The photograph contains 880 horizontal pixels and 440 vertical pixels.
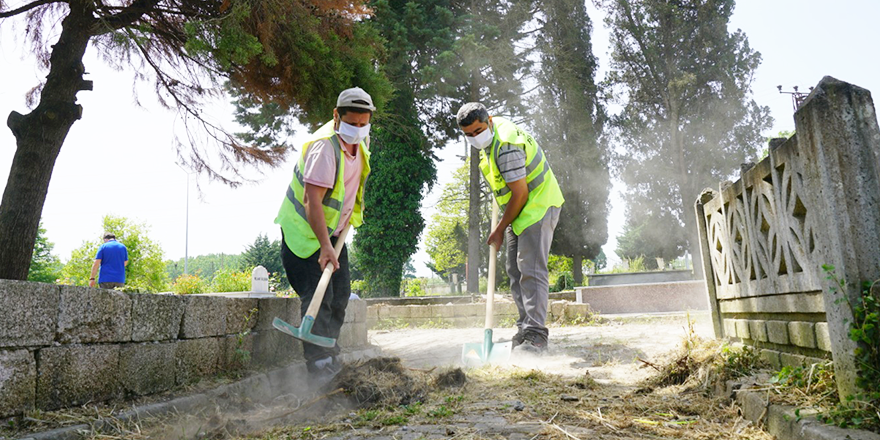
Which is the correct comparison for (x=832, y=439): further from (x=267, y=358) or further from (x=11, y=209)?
(x=11, y=209)

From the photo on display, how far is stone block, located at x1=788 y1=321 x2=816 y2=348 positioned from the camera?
2044 millimetres

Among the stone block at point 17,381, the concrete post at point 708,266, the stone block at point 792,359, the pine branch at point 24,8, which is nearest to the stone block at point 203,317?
the stone block at point 17,381

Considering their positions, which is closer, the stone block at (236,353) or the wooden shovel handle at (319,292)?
the wooden shovel handle at (319,292)

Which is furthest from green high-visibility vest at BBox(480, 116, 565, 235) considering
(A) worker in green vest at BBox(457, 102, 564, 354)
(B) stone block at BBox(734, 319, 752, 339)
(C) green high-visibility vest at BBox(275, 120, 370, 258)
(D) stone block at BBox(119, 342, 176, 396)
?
(D) stone block at BBox(119, 342, 176, 396)

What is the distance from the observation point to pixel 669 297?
11.6 metres

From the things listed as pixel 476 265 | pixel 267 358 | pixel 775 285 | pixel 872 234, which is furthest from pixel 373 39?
pixel 476 265

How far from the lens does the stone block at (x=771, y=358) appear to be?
2422 millimetres

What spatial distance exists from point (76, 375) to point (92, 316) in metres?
0.24

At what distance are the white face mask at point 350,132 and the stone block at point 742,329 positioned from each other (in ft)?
8.11

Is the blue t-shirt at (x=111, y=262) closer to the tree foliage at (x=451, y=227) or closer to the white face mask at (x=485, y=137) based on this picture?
the white face mask at (x=485, y=137)

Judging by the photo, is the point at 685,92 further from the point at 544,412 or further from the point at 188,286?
the point at 544,412

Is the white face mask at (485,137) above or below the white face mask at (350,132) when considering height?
above

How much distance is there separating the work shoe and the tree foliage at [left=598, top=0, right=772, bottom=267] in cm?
2011

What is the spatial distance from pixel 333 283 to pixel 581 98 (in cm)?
1857
